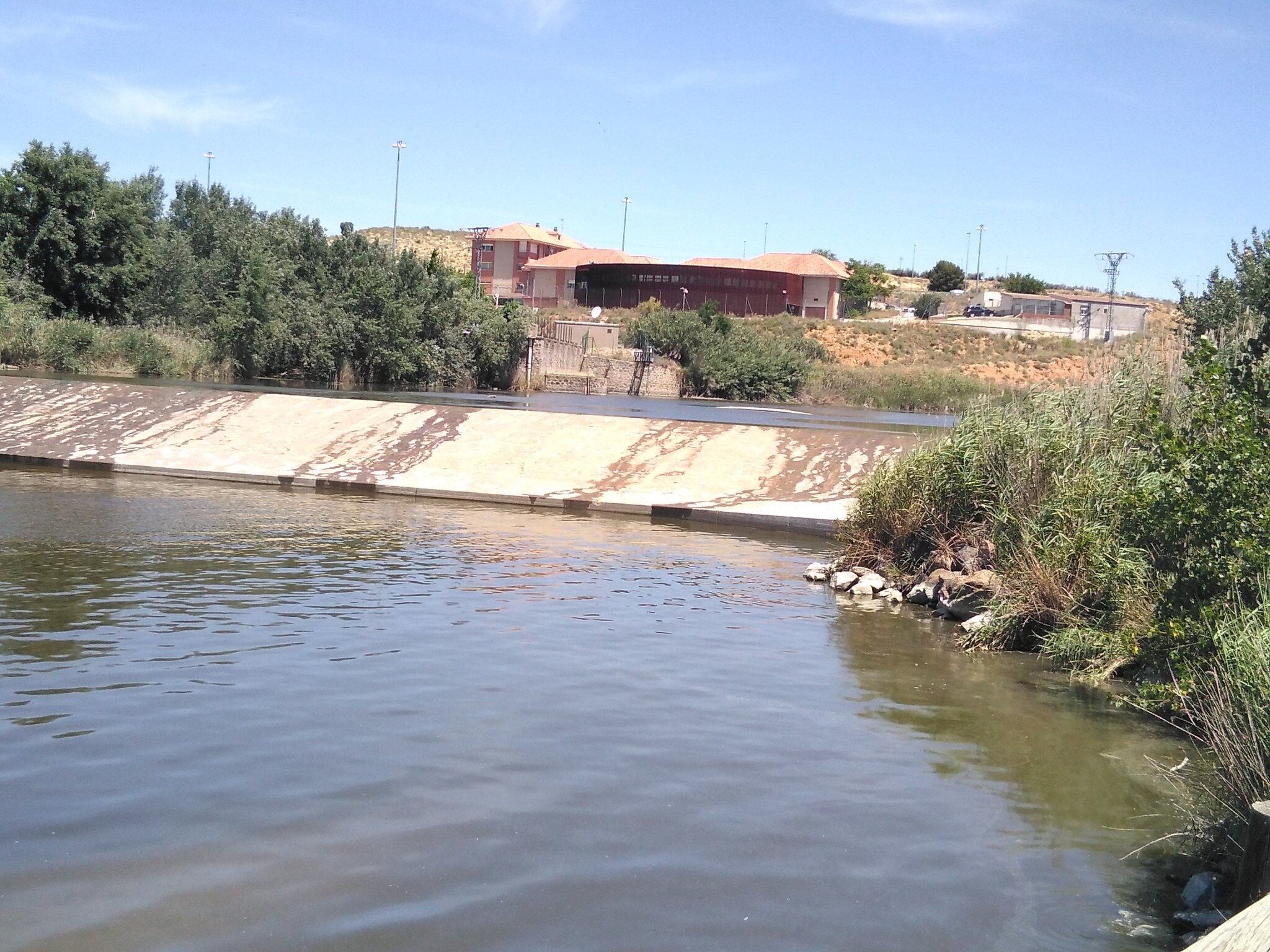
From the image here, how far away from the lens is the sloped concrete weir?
751 inches

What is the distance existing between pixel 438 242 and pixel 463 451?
412ft

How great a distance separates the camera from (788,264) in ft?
299

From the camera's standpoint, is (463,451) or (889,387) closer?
(463,451)

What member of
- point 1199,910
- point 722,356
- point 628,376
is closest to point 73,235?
point 628,376

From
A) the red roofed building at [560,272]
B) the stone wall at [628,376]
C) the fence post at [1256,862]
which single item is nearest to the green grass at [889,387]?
the stone wall at [628,376]

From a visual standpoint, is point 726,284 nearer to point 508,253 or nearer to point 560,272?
point 560,272

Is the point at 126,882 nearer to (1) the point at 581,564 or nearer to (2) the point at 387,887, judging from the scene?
(2) the point at 387,887

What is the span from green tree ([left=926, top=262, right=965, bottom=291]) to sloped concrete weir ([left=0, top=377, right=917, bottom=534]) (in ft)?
362

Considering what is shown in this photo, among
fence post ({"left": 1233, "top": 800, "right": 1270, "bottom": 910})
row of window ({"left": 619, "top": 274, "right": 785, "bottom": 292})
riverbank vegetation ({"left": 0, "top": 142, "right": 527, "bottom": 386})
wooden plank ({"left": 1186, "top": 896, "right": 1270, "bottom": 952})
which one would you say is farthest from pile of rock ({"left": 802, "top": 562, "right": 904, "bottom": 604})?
row of window ({"left": 619, "top": 274, "right": 785, "bottom": 292})

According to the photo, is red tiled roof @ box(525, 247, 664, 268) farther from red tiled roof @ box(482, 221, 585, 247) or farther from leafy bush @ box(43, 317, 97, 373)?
leafy bush @ box(43, 317, 97, 373)

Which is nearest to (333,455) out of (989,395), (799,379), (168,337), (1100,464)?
(989,395)

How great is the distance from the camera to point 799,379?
6325 cm

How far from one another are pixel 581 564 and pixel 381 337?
123ft

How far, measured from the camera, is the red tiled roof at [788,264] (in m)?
89.1
